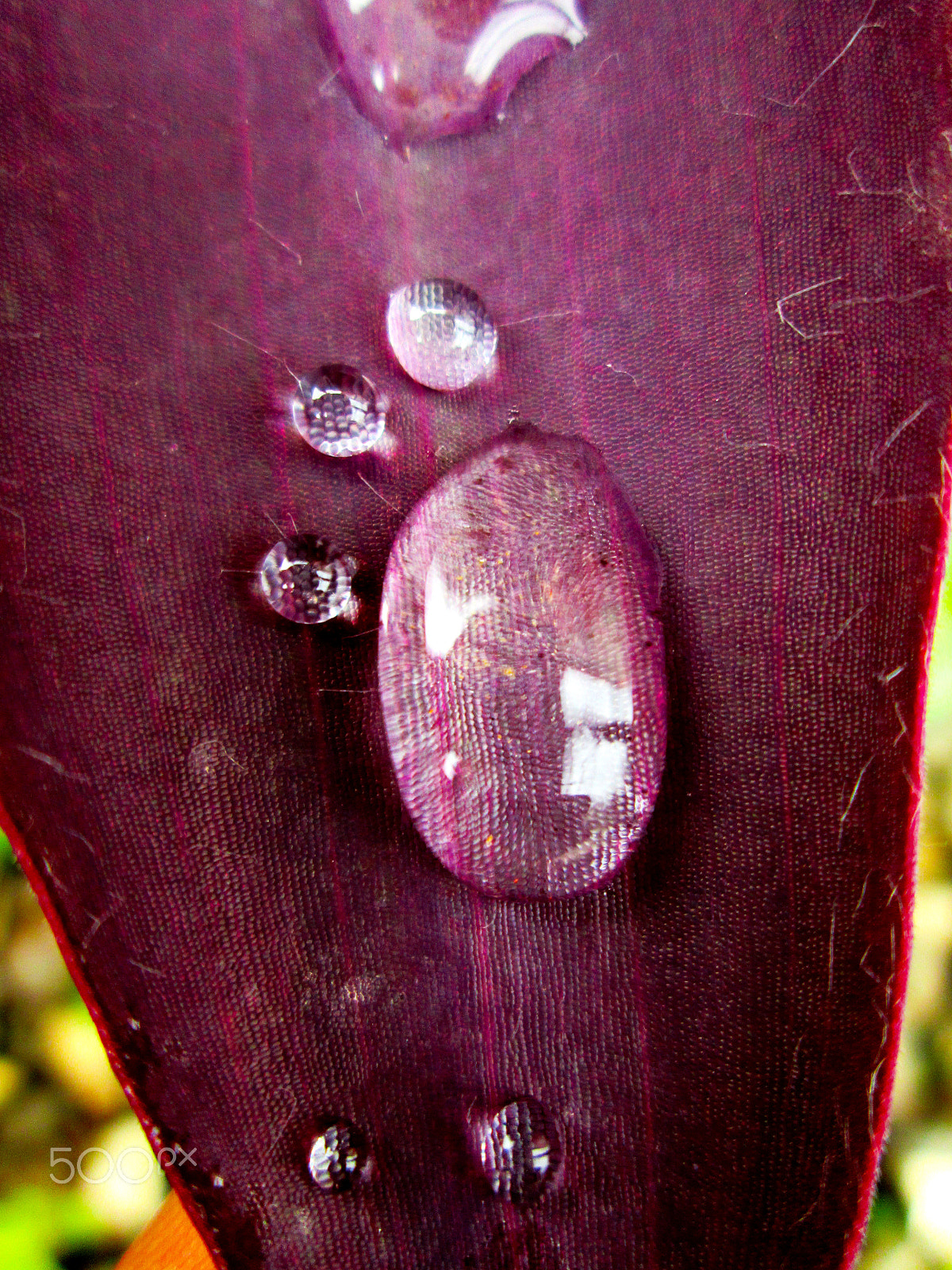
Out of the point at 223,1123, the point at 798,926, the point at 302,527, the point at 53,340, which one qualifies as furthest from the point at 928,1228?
the point at 53,340

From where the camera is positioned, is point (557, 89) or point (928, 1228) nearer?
point (557, 89)

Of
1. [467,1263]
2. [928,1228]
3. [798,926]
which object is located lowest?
[928,1228]

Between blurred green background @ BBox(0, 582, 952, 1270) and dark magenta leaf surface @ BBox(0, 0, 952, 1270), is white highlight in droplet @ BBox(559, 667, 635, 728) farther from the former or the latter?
blurred green background @ BBox(0, 582, 952, 1270)

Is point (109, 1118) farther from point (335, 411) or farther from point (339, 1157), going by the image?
point (335, 411)

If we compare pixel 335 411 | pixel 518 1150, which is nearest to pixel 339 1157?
pixel 518 1150

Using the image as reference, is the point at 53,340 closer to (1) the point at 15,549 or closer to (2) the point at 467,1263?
(1) the point at 15,549
